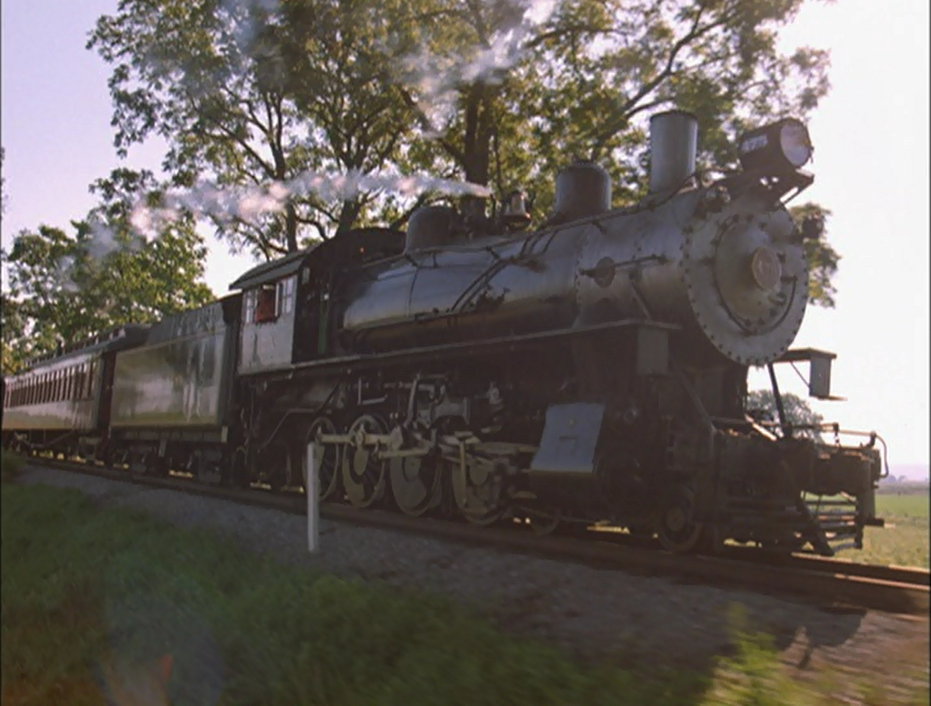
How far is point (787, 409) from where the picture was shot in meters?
7.67

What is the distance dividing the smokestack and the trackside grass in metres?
4.57

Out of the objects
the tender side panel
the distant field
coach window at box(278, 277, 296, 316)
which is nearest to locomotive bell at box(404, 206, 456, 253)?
coach window at box(278, 277, 296, 316)

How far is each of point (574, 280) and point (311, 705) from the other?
186 inches

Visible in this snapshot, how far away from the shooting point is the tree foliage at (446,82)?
14.4 m

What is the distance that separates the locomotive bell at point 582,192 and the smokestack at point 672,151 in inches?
37.6

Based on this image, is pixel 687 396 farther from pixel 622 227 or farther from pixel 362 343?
pixel 362 343

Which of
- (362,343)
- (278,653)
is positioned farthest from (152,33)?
(278,653)

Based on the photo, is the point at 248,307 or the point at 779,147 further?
the point at 248,307

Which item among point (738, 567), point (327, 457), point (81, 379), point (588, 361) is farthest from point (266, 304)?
point (81, 379)

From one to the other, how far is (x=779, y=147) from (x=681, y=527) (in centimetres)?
338

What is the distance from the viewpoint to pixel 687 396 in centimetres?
691

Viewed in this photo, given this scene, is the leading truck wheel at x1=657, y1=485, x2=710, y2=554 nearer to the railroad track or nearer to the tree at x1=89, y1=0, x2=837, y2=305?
the railroad track

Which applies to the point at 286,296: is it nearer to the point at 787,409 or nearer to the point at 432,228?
the point at 432,228

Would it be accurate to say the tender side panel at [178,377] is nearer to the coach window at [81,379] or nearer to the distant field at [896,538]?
the coach window at [81,379]
